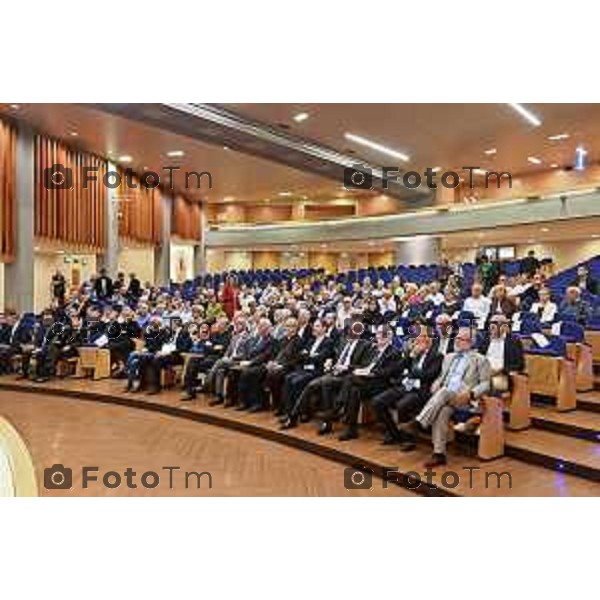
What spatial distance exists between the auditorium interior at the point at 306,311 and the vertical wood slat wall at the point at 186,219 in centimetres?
7

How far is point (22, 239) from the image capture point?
408 inches

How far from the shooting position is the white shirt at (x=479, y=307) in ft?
22.0

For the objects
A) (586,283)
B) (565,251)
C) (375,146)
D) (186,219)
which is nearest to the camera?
(586,283)

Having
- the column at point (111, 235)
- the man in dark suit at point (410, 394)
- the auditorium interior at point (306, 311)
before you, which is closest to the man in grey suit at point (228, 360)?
the auditorium interior at point (306, 311)

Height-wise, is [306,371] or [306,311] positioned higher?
[306,311]

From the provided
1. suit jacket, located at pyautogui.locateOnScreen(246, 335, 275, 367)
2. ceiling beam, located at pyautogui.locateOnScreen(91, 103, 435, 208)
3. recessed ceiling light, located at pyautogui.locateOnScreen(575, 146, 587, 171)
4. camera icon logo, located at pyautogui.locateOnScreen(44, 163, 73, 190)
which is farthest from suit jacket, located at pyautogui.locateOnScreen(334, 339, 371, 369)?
recessed ceiling light, located at pyautogui.locateOnScreen(575, 146, 587, 171)

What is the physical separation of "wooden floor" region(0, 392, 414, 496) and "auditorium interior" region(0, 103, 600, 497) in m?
0.03

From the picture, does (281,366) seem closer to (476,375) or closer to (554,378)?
(476,375)

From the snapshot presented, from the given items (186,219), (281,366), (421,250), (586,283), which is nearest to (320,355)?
(281,366)

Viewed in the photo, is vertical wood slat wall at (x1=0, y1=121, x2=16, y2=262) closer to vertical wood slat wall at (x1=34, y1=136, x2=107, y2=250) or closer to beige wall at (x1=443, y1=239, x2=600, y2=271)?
vertical wood slat wall at (x1=34, y1=136, x2=107, y2=250)

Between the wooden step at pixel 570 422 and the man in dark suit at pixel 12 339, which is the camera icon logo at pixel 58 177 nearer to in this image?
the man in dark suit at pixel 12 339

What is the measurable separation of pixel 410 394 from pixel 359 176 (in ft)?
31.9

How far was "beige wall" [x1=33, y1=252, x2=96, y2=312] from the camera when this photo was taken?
43.6 ft

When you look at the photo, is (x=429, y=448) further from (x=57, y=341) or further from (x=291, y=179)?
(x=291, y=179)
